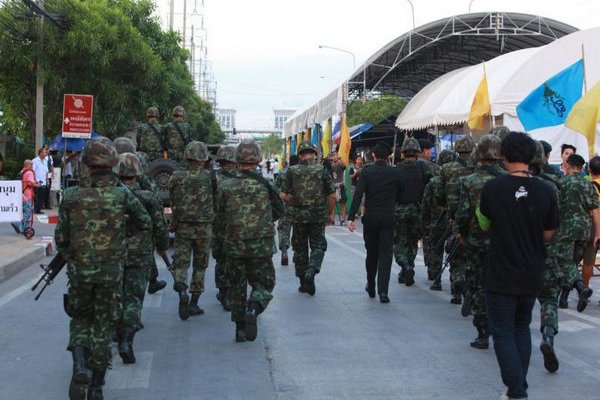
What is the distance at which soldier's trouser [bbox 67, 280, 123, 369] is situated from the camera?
5746 millimetres

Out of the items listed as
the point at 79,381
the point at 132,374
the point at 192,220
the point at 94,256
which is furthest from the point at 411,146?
the point at 79,381

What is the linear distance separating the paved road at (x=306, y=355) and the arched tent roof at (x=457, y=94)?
1069 cm

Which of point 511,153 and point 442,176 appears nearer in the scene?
point 511,153

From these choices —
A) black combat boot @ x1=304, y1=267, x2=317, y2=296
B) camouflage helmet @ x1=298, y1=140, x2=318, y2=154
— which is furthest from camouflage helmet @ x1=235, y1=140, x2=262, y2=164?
black combat boot @ x1=304, y1=267, x2=317, y2=296

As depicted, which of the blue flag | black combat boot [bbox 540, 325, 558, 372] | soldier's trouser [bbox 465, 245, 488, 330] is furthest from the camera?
the blue flag

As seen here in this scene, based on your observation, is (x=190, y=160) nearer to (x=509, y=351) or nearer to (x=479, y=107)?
(x=509, y=351)

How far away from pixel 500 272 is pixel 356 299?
500cm

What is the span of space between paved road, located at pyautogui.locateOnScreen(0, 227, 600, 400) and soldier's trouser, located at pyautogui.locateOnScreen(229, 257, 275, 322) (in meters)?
0.33

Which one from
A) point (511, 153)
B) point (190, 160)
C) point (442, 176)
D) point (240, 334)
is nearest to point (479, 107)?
point (442, 176)

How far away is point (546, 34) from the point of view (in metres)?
29.2

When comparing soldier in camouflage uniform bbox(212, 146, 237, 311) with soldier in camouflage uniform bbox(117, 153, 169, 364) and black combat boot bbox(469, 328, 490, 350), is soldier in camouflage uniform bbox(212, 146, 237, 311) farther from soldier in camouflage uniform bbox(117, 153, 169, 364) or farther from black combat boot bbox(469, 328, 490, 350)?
black combat boot bbox(469, 328, 490, 350)

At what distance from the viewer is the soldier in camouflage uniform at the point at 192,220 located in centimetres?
898

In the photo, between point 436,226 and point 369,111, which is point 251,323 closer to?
point 436,226

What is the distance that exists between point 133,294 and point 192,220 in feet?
6.46
